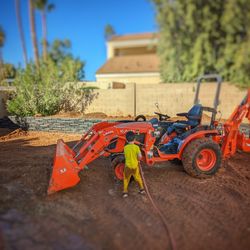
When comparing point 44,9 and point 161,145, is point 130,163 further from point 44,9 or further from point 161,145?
point 44,9

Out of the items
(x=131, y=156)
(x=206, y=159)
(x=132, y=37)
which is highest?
(x=132, y=37)

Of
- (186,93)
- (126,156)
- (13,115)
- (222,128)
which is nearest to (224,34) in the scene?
(186,93)

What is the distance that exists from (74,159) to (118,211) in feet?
4.34

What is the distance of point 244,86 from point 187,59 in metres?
4.26

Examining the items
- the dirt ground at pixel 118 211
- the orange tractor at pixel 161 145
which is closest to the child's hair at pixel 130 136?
the orange tractor at pixel 161 145

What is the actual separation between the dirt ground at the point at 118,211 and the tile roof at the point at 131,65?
2106cm

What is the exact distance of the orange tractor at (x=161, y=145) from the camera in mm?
4896

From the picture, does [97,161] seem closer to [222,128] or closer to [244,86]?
[222,128]

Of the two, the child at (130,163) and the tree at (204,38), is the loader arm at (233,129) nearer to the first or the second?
the child at (130,163)

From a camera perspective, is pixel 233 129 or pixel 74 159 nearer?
pixel 74 159

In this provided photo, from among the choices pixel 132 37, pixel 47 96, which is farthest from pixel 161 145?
pixel 132 37

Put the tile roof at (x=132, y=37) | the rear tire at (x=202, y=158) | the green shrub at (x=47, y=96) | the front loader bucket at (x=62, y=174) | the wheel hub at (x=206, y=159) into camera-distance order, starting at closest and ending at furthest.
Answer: the front loader bucket at (x=62, y=174) < the rear tire at (x=202, y=158) < the wheel hub at (x=206, y=159) < the green shrub at (x=47, y=96) < the tile roof at (x=132, y=37)

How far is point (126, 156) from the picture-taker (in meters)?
5.00

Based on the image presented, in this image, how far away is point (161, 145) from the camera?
6191 millimetres
